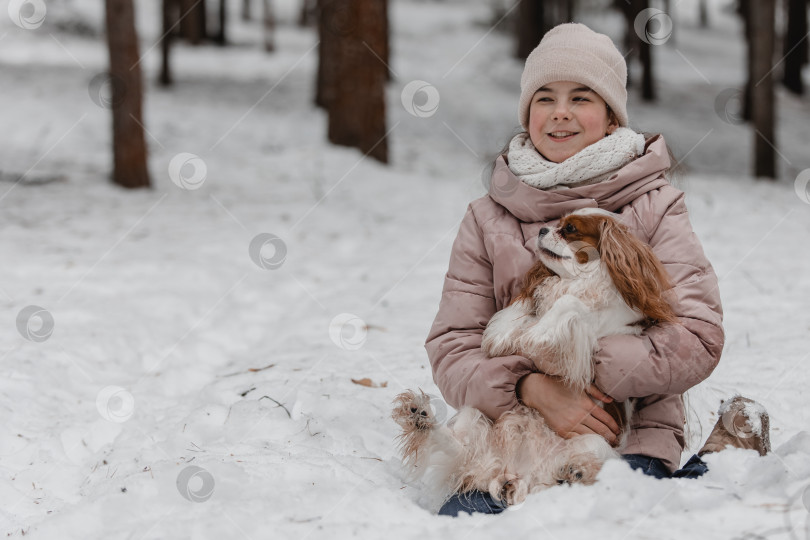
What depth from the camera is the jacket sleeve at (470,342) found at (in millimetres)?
2814

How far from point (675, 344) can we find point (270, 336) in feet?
12.5

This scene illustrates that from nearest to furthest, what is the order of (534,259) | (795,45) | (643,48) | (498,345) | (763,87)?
(498,345) → (534,259) → (763,87) → (643,48) → (795,45)

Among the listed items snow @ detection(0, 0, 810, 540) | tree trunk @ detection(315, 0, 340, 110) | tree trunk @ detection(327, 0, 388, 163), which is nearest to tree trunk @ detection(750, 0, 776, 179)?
snow @ detection(0, 0, 810, 540)

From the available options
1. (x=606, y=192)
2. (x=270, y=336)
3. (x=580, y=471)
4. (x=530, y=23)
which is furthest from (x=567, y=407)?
(x=530, y=23)

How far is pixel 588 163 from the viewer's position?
2953 mm

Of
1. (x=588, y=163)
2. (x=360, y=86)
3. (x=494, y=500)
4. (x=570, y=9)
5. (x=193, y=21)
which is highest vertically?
(x=588, y=163)

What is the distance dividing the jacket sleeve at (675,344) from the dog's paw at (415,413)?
0.61 m

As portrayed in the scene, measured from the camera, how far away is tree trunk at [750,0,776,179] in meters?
12.0

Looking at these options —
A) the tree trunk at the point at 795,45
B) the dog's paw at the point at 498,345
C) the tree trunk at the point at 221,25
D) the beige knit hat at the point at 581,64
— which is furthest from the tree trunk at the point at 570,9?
the dog's paw at the point at 498,345

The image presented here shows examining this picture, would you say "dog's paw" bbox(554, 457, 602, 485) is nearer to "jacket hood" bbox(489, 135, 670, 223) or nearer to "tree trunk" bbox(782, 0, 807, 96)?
"jacket hood" bbox(489, 135, 670, 223)

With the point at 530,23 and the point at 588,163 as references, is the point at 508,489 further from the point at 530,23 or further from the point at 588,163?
the point at 530,23

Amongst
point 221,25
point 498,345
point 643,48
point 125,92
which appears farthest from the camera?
point 221,25

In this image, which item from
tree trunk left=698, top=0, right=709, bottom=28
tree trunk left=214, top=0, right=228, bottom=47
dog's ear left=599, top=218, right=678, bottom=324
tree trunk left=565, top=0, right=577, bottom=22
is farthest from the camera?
tree trunk left=698, top=0, right=709, bottom=28

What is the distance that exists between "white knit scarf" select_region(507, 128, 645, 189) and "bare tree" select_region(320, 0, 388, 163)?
8320mm
